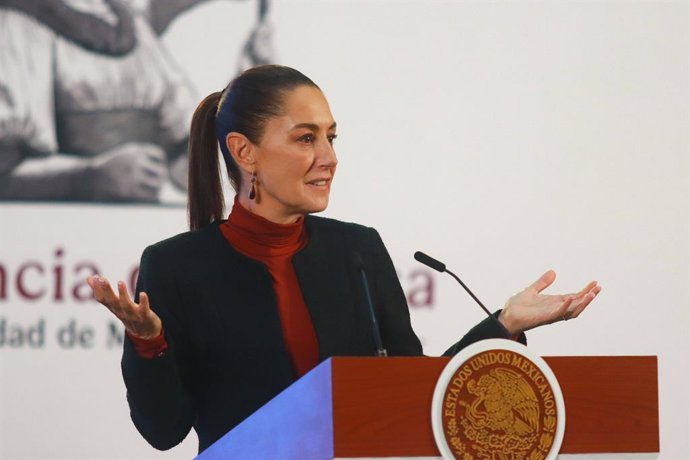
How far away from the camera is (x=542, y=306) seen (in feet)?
6.86

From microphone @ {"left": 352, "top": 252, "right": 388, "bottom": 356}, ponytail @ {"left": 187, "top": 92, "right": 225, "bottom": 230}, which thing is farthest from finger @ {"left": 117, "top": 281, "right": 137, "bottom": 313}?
ponytail @ {"left": 187, "top": 92, "right": 225, "bottom": 230}

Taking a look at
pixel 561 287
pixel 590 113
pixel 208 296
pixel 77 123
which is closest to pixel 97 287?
pixel 208 296

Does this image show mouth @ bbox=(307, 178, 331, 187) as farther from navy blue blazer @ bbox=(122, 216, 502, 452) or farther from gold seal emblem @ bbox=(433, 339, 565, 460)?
gold seal emblem @ bbox=(433, 339, 565, 460)

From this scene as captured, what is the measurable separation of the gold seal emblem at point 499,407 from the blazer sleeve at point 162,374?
0.74 m

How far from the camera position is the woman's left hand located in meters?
2.06

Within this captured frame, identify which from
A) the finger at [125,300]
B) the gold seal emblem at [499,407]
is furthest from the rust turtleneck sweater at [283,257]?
the gold seal emblem at [499,407]

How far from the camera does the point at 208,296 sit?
2438 millimetres

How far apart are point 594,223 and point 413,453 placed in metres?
2.28

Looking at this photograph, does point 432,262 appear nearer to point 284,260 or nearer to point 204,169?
point 284,260

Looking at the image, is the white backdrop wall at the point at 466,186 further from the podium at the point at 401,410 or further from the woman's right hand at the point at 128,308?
the podium at the point at 401,410

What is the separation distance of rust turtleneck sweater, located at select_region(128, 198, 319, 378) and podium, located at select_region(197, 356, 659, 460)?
19.1 inches

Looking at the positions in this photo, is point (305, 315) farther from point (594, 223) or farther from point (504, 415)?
point (594, 223)

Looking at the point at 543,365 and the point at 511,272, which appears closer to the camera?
the point at 543,365

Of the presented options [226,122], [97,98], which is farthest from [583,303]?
[97,98]
